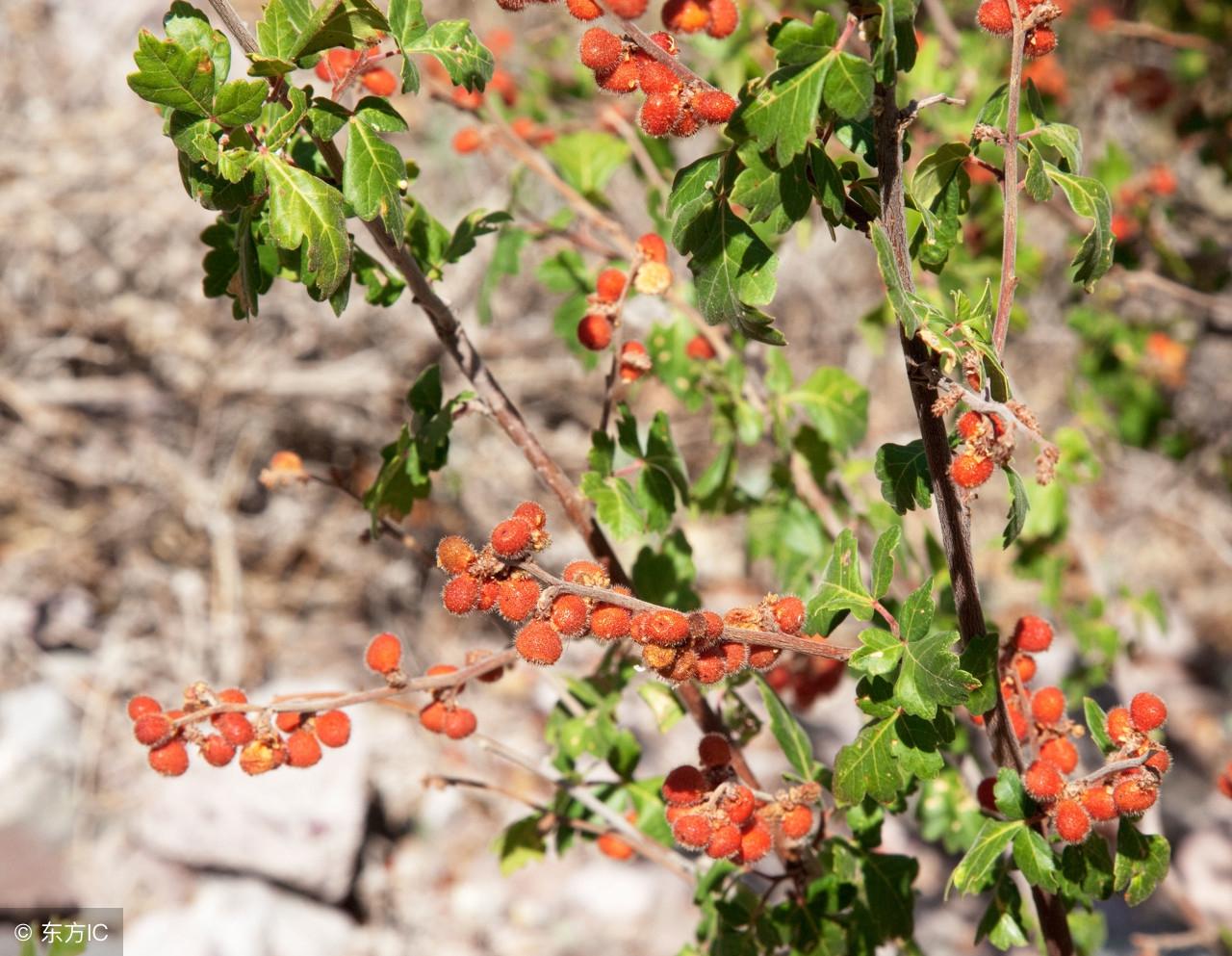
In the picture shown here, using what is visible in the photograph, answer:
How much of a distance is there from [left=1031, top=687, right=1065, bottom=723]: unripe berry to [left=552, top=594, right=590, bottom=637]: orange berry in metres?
0.73

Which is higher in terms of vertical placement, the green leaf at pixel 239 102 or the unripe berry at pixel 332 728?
the green leaf at pixel 239 102

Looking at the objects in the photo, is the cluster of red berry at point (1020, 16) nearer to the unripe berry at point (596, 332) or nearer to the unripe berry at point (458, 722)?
the unripe berry at point (596, 332)

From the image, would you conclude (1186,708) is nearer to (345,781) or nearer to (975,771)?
(975,771)

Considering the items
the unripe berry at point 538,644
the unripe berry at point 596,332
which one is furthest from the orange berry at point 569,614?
the unripe berry at point 596,332

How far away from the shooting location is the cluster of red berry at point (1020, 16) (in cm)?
126

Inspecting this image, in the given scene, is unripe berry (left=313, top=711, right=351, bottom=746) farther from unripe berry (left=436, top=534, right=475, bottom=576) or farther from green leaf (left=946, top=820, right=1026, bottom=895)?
green leaf (left=946, top=820, right=1026, bottom=895)

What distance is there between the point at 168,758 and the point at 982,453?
1071 mm

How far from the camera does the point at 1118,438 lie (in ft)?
12.1

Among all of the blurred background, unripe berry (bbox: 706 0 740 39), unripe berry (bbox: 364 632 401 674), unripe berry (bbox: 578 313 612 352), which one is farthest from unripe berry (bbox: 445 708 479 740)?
the blurred background

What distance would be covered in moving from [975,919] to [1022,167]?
257 centimetres

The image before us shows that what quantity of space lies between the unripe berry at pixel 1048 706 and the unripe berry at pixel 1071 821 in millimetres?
249

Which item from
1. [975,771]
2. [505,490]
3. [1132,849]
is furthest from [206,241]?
[505,490]

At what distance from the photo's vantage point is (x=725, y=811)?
145cm

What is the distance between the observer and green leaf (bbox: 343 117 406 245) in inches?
49.3
